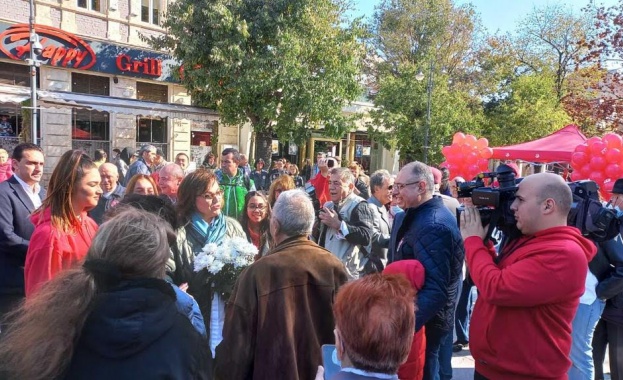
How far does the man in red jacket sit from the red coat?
0.31 metres

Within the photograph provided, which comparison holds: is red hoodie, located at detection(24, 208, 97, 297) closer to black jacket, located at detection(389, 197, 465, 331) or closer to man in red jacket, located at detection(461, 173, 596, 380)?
black jacket, located at detection(389, 197, 465, 331)

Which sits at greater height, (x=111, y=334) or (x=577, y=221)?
(x=577, y=221)

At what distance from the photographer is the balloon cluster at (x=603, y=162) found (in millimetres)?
5969

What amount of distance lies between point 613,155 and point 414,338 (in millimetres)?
5019

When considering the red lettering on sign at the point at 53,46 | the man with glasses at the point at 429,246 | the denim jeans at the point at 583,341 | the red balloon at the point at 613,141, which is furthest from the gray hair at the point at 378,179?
the red lettering on sign at the point at 53,46

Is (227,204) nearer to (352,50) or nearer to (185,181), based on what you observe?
(185,181)

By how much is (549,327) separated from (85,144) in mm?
16045

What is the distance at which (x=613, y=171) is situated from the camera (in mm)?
5945

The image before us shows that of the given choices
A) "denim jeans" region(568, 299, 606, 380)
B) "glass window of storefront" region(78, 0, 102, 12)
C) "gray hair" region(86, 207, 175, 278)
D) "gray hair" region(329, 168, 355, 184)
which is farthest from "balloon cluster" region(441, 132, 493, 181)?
"glass window of storefront" region(78, 0, 102, 12)

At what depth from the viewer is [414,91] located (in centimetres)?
1933

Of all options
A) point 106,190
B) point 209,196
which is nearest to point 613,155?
point 209,196

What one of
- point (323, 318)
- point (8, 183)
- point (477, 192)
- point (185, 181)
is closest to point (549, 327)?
point (477, 192)

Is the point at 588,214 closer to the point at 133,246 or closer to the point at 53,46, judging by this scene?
the point at 133,246

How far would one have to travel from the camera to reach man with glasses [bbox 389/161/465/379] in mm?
2574
